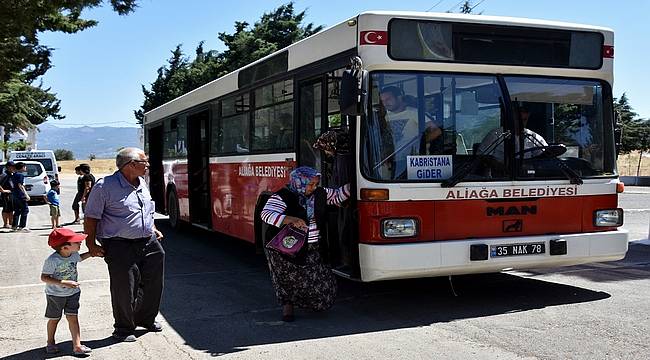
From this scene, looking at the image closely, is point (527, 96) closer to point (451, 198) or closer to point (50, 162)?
point (451, 198)

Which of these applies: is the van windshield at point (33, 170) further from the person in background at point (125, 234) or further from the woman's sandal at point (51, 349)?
the woman's sandal at point (51, 349)

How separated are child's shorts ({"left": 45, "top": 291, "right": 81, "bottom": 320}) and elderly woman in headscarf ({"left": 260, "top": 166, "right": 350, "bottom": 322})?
1883 mm

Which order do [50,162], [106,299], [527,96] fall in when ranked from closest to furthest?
[527,96] → [106,299] → [50,162]

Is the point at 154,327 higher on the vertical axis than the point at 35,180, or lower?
lower

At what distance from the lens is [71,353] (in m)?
5.91

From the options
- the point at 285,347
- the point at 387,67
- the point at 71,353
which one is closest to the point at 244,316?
the point at 285,347

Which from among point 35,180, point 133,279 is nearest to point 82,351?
point 133,279

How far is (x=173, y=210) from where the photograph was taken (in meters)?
15.3

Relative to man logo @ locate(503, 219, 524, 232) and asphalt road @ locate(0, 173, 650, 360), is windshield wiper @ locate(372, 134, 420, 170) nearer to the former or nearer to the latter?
man logo @ locate(503, 219, 524, 232)

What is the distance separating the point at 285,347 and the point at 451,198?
2.23 m

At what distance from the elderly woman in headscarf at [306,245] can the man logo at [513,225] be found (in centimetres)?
166

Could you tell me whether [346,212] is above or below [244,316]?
above

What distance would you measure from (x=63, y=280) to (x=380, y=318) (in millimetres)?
3056

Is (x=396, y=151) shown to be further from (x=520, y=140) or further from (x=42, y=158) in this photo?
(x=42, y=158)
